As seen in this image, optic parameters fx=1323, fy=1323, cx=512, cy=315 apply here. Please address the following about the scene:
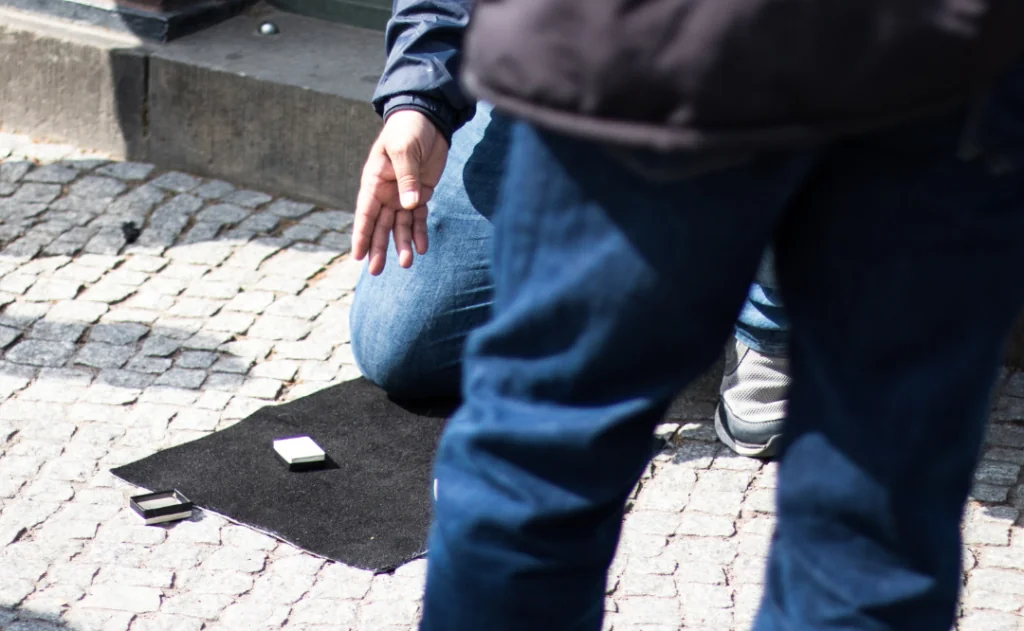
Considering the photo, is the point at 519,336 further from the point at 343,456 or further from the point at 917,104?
the point at 343,456

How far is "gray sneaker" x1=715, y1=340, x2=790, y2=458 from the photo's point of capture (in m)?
2.80

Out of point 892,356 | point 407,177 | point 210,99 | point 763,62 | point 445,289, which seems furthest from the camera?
point 210,99

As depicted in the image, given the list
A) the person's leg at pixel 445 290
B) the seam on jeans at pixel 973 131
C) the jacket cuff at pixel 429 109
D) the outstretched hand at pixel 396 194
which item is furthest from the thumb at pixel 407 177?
the seam on jeans at pixel 973 131

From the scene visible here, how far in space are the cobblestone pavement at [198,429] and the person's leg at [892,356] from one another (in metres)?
1.11

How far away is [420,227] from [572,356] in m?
1.07

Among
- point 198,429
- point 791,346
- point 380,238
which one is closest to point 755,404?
point 380,238

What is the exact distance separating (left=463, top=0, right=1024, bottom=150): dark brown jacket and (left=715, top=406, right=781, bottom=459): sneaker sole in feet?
5.94

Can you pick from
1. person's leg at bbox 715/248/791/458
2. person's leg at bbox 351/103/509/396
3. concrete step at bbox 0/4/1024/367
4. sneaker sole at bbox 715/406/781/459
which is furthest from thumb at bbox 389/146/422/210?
concrete step at bbox 0/4/1024/367

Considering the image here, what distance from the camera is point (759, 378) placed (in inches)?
111

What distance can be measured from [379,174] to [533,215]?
1010mm

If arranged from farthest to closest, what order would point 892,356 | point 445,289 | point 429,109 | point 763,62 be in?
point 445,289 < point 429,109 < point 892,356 < point 763,62

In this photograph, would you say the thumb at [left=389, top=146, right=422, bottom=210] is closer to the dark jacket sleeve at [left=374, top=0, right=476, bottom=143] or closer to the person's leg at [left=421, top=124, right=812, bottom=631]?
the dark jacket sleeve at [left=374, top=0, right=476, bottom=143]

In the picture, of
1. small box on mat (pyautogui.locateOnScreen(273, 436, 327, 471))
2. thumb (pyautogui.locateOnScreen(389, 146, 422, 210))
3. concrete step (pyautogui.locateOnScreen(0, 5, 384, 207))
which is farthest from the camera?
concrete step (pyautogui.locateOnScreen(0, 5, 384, 207))

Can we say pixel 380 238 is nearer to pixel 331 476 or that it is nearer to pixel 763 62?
pixel 331 476
